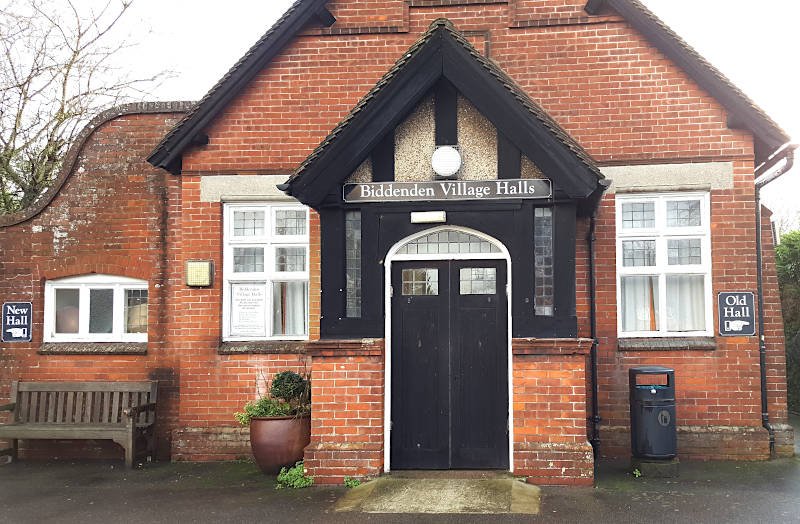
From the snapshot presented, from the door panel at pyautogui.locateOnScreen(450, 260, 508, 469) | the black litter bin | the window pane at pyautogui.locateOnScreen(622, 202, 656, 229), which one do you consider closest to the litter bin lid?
the black litter bin

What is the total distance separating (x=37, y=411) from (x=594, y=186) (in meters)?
8.21

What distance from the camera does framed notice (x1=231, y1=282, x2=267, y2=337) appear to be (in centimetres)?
1095

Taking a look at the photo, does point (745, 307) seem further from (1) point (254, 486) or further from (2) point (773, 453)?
(1) point (254, 486)

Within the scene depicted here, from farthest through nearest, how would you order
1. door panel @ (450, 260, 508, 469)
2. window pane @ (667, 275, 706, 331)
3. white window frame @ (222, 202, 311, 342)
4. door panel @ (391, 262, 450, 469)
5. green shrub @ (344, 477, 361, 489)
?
white window frame @ (222, 202, 311, 342)
window pane @ (667, 275, 706, 331)
door panel @ (391, 262, 450, 469)
door panel @ (450, 260, 508, 469)
green shrub @ (344, 477, 361, 489)

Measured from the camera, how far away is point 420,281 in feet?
29.9

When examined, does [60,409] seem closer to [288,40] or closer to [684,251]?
[288,40]

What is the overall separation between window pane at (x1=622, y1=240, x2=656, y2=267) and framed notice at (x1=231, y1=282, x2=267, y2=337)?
192 inches

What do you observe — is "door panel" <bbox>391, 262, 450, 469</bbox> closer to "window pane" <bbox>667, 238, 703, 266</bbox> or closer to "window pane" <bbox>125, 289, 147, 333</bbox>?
"window pane" <bbox>667, 238, 703, 266</bbox>

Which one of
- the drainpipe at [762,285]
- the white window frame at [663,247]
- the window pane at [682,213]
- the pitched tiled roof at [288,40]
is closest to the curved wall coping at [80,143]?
the pitched tiled roof at [288,40]

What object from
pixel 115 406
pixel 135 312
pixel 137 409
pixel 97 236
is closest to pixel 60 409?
pixel 115 406

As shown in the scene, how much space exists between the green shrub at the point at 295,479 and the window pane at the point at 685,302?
5.10 metres

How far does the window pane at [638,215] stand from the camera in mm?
10523

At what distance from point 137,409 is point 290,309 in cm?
239

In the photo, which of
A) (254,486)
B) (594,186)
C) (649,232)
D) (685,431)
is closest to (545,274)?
(594,186)
